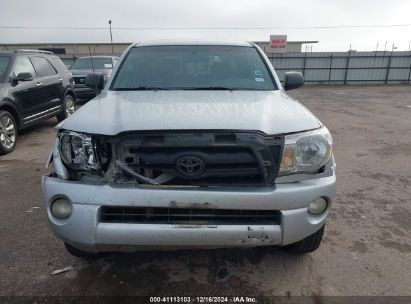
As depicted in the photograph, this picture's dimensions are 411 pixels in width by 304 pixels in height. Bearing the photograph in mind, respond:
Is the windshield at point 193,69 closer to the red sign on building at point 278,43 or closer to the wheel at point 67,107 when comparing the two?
the wheel at point 67,107

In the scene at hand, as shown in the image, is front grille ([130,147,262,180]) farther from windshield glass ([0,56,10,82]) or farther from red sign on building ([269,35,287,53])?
red sign on building ([269,35,287,53])

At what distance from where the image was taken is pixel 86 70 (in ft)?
37.8

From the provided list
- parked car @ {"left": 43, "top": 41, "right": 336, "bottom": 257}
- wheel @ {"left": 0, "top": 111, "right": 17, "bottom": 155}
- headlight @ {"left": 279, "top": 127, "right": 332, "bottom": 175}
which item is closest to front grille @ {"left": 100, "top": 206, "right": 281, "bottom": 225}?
parked car @ {"left": 43, "top": 41, "right": 336, "bottom": 257}

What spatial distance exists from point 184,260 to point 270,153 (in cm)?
119

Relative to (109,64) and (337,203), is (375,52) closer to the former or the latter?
(109,64)

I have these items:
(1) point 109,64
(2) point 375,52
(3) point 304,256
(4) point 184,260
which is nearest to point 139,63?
(4) point 184,260

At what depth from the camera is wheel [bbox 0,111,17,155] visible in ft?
18.4

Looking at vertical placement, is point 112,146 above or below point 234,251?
above

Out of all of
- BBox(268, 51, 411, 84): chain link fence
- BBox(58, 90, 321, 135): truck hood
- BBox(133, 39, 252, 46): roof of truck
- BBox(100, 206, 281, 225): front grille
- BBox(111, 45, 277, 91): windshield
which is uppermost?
BBox(133, 39, 252, 46): roof of truck

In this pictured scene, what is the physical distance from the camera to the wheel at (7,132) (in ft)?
18.4

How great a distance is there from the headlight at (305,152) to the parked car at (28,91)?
5.20 meters

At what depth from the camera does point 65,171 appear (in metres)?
2.14

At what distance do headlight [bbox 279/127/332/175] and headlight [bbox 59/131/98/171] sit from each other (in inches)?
46.9

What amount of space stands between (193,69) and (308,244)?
197cm
